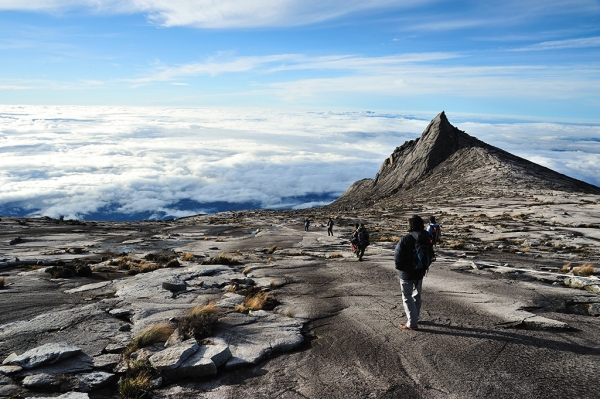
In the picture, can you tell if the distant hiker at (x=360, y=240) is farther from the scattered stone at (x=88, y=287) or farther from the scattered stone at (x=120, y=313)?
the scattered stone at (x=120, y=313)

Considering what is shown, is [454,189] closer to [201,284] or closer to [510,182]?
[510,182]

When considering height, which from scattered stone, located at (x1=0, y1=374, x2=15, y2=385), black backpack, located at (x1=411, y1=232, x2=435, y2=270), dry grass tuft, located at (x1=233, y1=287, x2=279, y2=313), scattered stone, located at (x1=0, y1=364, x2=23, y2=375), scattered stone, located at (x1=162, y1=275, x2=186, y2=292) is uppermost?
black backpack, located at (x1=411, y1=232, x2=435, y2=270)

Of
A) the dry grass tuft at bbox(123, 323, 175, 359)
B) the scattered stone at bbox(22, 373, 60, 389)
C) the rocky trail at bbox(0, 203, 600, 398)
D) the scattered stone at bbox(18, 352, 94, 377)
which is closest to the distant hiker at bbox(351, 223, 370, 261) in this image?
the rocky trail at bbox(0, 203, 600, 398)

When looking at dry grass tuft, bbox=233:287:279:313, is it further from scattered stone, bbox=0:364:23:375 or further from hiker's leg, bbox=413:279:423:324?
scattered stone, bbox=0:364:23:375

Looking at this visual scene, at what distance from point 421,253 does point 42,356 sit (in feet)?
26.7

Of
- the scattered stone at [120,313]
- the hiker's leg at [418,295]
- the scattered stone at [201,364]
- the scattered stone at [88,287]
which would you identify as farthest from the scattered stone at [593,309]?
the scattered stone at [88,287]

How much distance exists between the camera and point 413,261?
8.74 metres

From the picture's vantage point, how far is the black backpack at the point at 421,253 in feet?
28.2

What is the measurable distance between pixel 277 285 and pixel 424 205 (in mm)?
47359

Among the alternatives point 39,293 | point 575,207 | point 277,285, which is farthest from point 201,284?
point 575,207

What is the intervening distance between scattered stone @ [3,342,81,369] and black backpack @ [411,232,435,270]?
7584 millimetres

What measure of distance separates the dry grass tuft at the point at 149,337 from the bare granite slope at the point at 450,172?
2292 inches

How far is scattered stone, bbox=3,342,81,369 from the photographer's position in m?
7.20

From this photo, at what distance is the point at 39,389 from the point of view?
6637mm
